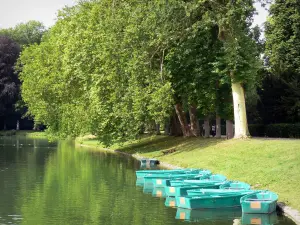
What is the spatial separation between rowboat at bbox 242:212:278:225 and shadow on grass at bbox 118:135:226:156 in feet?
69.3

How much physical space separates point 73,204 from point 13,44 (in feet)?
287

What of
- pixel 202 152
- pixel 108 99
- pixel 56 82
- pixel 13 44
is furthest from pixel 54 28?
pixel 13 44

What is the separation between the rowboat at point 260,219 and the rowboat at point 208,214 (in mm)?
421

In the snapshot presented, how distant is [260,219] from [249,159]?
38.9ft

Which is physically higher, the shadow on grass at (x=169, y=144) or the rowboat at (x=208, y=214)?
the shadow on grass at (x=169, y=144)

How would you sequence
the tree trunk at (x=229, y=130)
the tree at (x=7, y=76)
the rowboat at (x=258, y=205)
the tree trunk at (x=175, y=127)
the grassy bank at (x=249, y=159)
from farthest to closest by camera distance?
1. the tree at (x=7, y=76)
2. the tree trunk at (x=175, y=127)
3. the tree trunk at (x=229, y=130)
4. the grassy bank at (x=249, y=159)
5. the rowboat at (x=258, y=205)

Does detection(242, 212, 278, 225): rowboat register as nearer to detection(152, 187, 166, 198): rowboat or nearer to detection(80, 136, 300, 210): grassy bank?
detection(80, 136, 300, 210): grassy bank

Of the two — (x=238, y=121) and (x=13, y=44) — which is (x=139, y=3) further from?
(x=13, y=44)

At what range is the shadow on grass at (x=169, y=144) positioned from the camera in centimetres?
4406

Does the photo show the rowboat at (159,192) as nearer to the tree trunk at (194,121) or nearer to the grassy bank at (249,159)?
the grassy bank at (249,159)

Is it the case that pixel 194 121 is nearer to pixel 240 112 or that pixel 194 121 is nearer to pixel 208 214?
pixel 240 112

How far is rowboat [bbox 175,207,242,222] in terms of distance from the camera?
818 inches

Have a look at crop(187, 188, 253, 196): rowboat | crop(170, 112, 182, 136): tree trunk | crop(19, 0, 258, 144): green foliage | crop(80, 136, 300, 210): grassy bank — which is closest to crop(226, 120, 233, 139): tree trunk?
crop(19, 0, 258, 144): green foliage

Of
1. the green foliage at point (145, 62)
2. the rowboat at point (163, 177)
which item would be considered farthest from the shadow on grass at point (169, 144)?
the rowboat at point (163, 177)
